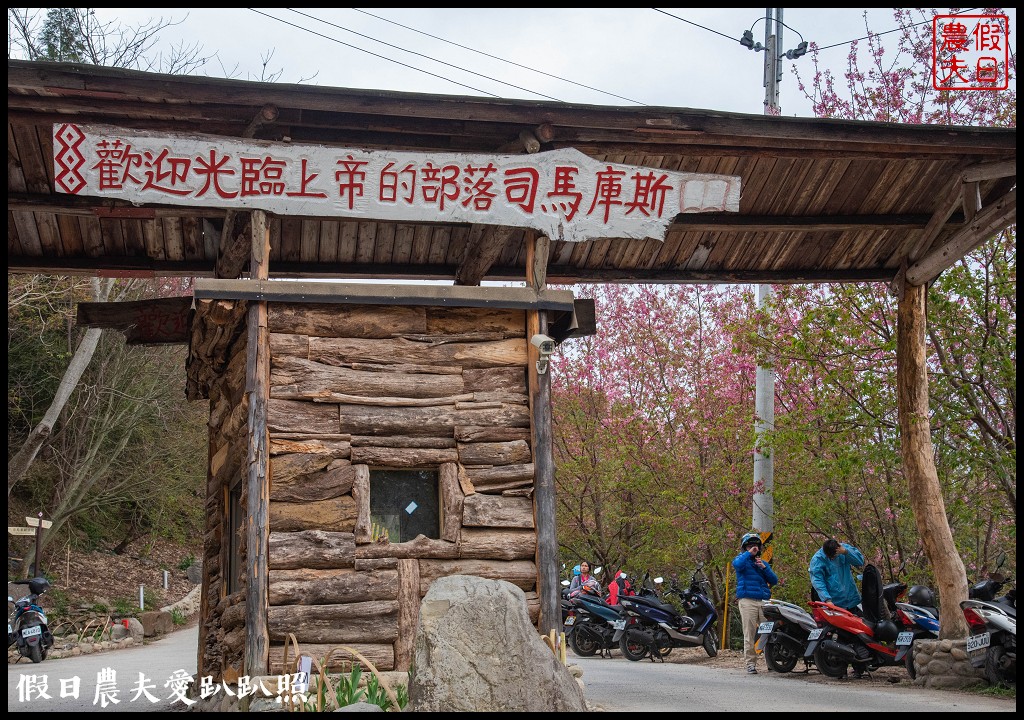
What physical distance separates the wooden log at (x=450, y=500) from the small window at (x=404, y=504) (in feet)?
0.45

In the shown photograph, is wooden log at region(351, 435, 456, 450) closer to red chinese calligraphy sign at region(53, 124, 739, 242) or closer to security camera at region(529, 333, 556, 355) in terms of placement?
security camera at region(529, 333, 556, 355)

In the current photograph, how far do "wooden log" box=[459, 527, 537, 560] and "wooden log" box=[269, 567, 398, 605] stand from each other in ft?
2.09

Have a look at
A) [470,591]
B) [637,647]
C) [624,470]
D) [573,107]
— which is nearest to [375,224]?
[573,107]

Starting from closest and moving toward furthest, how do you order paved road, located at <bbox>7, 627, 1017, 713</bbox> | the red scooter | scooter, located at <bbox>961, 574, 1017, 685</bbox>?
1. paved road, located at <bbox>7, 627, 1017, 713</bbox>
2. scooter, located at <bbox>961, 574, 1017, 685</bbox>
3. the red scooter

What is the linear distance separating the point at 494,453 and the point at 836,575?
5.00 meters

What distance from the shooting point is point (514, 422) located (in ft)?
29.2

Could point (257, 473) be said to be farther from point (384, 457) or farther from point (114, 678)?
point (114, 678)

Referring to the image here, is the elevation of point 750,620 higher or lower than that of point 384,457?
lower

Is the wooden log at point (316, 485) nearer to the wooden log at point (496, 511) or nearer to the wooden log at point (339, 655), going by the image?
the wooden log at point (496, 511)

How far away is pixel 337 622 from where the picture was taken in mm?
8141

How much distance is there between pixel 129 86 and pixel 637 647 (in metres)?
10.7

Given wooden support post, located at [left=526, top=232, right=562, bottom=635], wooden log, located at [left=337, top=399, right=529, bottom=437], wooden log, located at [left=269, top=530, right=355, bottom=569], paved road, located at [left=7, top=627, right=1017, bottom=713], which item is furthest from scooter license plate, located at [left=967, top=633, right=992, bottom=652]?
wooden log, located at [left=269, top=530, right=355, bottom=569]

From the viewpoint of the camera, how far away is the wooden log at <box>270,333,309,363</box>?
852 centimetres

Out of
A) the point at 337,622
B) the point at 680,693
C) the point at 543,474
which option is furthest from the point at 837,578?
the point at 337,622
